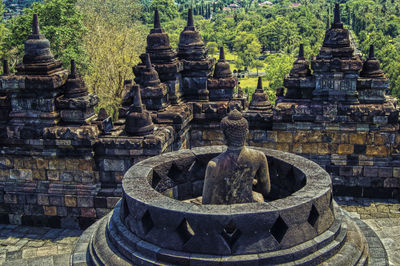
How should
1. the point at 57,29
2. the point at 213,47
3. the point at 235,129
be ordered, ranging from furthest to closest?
the point at 213,47 → the point at 57,29 → the point at 235,129

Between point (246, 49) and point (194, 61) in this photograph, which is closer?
point (194, 61)

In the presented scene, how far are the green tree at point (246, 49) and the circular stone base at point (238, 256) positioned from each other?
247 feet

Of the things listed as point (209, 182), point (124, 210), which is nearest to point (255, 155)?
point (209, 182)

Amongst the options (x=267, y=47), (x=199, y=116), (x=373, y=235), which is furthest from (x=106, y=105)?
(x=267, y=47)

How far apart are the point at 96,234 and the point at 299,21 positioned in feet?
319

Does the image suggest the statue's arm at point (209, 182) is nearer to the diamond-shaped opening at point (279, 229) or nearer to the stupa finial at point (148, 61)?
the diamond-shaped opening at point (279, 229)

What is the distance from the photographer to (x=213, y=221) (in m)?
5.65

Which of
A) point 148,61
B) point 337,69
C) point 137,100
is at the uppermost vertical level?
point 148,61

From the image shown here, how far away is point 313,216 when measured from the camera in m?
6.14

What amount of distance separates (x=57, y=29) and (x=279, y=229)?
21.2m

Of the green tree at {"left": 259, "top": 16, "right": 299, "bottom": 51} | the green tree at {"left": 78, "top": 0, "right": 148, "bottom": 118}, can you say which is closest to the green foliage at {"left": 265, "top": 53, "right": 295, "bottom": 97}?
the green tree at {"left": 78, "top": 0, "right": 148, "bottom": 118}

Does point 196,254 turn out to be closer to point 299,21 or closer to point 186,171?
point 186,171

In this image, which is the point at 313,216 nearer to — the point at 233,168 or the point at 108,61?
→ the point at 233,168

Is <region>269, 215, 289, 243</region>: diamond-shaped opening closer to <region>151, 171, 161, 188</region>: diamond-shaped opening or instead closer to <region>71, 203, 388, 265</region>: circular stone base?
<region>71, 203, 388, 265</region>: circular stone base
